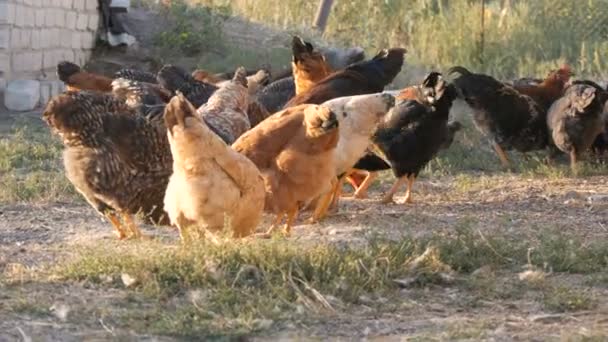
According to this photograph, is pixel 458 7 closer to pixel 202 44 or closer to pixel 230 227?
pixel 202 44

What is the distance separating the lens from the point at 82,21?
15930 mm

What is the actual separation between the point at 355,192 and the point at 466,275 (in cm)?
353

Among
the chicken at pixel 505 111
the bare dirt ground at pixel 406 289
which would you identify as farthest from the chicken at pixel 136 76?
the chicken at pixel 505 111


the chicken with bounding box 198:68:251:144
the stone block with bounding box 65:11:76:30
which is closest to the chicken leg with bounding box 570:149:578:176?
the chicken with bounding box 198:68:251:144

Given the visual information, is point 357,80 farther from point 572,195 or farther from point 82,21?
point 82,21

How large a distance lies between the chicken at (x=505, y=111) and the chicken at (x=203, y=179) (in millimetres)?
4896

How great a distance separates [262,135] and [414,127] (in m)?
2.01

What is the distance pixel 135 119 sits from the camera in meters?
7.42

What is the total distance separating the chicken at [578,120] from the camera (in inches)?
417

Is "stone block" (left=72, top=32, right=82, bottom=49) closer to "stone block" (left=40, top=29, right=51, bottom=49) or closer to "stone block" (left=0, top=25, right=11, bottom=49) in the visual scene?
"stone block" (left=40, top=29, right=51, bottom=49)

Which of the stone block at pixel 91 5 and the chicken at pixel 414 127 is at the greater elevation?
the chicken at pixel 414 127

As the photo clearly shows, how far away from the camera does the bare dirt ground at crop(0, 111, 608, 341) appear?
17.0ft

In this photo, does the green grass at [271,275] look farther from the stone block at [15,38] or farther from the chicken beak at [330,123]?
the stone block at [15,38]

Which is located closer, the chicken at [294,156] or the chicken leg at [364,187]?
the chicken at [294,156]
